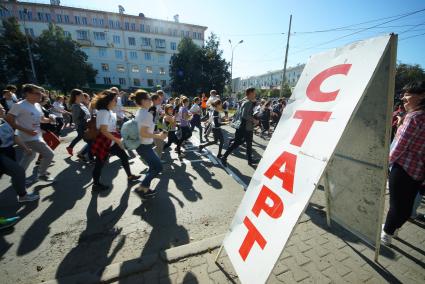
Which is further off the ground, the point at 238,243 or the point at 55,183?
the point at 238,243

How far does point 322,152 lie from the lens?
4.40 ft

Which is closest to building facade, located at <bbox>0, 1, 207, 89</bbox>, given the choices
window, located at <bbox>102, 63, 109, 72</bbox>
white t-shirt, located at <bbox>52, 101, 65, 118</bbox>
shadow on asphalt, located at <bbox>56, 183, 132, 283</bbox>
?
window, located at <bbox>102, 63, 109, 72</bbox>

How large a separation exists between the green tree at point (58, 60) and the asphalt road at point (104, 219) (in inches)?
1385

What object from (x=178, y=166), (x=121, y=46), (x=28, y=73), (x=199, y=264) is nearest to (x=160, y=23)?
(x=121, y=46)

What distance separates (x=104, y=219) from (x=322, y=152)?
3330mm

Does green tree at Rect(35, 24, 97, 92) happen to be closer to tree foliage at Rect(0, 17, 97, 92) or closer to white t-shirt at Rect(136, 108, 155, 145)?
tree foliage at Rect(0, 17, 97, 92)

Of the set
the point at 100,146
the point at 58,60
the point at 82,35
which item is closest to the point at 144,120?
the point at 100,146

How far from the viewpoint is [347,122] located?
1.28m

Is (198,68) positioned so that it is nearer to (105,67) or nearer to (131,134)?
(105,67)

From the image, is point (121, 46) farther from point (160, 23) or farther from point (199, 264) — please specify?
point (199, 264)

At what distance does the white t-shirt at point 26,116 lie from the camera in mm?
3662

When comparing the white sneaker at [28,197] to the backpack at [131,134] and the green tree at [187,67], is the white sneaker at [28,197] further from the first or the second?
the green tree at [187,67]

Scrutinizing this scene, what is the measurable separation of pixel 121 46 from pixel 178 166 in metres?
48.3

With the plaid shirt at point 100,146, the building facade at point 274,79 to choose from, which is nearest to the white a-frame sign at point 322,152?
the plaid shirt at point 100,146
